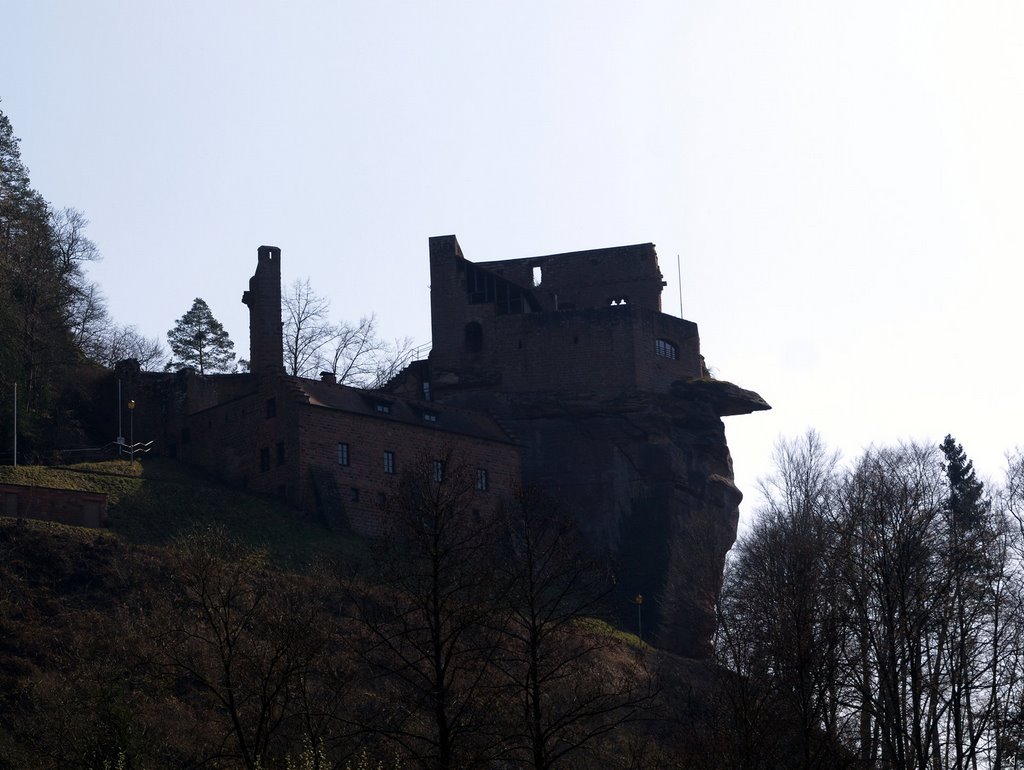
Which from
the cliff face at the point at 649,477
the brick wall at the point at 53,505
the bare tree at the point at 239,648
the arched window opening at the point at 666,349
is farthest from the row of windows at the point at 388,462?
the arched window opening at the point at 666,349

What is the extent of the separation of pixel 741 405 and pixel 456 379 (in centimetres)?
1189

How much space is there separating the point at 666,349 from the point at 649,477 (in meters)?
6.24

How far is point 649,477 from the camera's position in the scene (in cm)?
6431

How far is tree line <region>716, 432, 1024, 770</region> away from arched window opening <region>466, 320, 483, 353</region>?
27.5 m

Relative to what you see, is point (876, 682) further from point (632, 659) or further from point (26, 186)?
point (26, 186)

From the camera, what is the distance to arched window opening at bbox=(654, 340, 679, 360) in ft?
221

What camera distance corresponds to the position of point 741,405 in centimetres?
6800

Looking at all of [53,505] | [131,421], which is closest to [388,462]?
[131,421]

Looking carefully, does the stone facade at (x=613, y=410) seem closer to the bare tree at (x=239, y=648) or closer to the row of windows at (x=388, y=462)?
the row of windows at (x=388, y=462)

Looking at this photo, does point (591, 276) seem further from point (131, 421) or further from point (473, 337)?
point (131, 421)

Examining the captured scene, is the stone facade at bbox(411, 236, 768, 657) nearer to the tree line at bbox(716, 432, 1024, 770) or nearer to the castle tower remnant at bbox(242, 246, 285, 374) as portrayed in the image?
the castle tower remnant at bbox(242, 246, 285, 374)

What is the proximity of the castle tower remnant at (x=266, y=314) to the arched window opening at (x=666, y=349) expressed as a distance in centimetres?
1566

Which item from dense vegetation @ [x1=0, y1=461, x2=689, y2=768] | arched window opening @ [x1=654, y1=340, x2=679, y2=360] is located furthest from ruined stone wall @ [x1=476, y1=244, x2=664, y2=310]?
dense vegetation @ [x1=0, y1=461, x2=689, y2=768]

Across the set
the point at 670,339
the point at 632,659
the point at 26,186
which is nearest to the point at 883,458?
the point at 632,659
